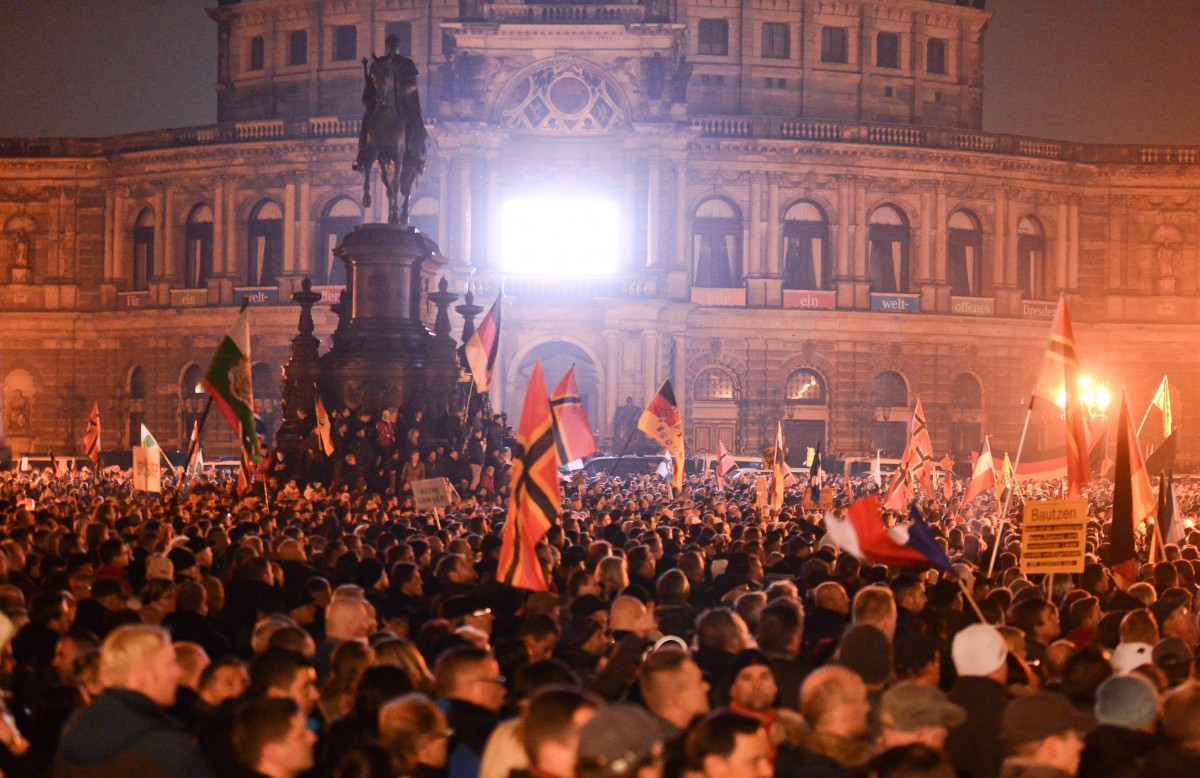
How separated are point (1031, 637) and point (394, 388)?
63.1 feet

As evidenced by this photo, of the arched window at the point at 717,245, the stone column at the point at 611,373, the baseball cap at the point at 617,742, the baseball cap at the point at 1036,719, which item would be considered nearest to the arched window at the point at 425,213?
the stone column at the point at 611,373

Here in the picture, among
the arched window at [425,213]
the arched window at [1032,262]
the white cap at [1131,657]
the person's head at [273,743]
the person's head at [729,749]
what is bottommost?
the white cap at [1131,657]

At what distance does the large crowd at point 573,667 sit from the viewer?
558cm

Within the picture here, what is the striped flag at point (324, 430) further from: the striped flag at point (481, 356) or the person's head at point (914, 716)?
the person's head at point (914, 716)

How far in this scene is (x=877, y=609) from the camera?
8.45 m

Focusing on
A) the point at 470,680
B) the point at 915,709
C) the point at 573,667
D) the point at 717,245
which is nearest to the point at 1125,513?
the point at 573,667

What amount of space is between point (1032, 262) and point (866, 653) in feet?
186

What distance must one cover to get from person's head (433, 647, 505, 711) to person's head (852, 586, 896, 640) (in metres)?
2.77

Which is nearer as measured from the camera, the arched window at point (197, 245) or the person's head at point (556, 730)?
the person's head at point (556, 730)

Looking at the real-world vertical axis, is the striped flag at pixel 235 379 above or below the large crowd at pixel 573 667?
above

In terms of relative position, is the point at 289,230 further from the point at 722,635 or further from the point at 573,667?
the point at 722,635

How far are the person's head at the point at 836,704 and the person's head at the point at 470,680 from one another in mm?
1463

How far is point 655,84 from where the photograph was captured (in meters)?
54.2

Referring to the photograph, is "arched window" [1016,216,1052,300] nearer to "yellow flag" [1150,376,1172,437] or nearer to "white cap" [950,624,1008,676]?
"yellow flag" [1150,376,1172,437]
